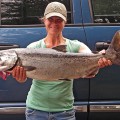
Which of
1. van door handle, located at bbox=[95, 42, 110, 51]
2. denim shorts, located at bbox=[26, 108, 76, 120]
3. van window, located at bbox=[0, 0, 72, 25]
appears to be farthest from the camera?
van window, located at bbox=[0, 0, 72, 25]

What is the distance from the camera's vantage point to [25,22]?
4.14 metres

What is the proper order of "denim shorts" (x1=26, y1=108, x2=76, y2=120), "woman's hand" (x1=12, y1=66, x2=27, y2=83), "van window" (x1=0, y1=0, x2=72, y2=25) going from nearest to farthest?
"woman's hand" (x1=12, y1=66, x2=27, y2=83)
"denim shorts" (x1=26, y1=108, x2=76, y2=120)
"van window" (x1=0, y1=0, x2=72, y2=25)

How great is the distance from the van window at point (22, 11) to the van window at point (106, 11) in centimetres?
27

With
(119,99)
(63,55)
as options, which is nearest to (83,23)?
(119,99)

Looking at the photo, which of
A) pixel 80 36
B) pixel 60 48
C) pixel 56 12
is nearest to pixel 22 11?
pixel 80 36

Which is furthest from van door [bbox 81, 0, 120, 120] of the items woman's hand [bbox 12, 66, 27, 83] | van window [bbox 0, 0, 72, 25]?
woman's hand [bbox 12, 66, 27, 83]

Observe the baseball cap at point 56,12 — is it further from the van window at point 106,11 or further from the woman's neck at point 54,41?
the van window at point 106,11

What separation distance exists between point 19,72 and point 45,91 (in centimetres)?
28

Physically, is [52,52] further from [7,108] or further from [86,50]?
[7,108]

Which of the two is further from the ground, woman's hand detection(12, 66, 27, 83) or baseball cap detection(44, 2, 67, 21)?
baseball cap detection(44, 2, 67, 21)

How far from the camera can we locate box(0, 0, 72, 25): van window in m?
4.12

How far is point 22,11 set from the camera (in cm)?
414

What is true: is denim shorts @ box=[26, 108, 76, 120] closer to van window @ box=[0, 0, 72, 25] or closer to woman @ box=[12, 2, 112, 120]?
woman @ box=[12, 2, 112, 120]

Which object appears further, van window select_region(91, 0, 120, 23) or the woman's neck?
van window select_region(91, 0, 120, 23)
